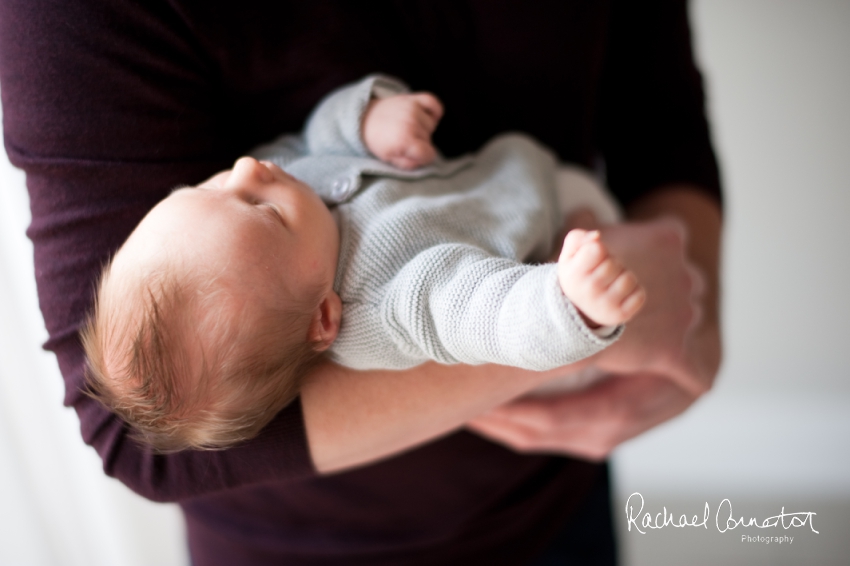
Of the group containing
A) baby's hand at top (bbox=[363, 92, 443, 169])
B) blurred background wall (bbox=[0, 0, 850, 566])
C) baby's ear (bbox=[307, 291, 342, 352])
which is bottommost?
blurred background wall (bbox=[0, 0, 850, 566])

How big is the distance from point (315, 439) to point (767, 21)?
73.3 inches

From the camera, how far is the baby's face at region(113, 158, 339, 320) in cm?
58

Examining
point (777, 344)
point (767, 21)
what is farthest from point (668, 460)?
point (767, 21)

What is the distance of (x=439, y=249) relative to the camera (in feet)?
1.89

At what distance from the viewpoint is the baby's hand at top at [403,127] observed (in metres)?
0.68

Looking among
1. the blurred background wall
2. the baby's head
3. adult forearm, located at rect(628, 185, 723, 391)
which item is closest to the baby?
the baby's head

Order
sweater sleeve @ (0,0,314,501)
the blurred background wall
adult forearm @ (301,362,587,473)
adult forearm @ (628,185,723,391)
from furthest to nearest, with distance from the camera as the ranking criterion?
the blurred background wall, adult forearm @ (628,185,723,391), adult forearm @ (301,362,587,473), sweater sleeve @ (0,0,314,501)

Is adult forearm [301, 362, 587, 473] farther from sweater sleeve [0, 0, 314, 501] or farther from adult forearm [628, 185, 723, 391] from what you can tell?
adult forearm [628, 185, 723, 391]

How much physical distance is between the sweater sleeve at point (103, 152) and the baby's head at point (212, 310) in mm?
29

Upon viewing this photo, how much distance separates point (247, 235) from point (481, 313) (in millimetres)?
246

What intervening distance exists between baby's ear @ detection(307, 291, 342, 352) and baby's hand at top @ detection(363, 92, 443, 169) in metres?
0.19

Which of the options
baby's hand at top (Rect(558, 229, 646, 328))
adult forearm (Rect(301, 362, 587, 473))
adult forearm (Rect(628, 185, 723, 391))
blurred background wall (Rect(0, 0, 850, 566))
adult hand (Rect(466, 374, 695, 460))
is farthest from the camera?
blurred background wall (Rect(0, 0, 850, 566))

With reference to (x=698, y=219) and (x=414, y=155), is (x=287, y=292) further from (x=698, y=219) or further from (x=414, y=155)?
(x=698, y=219)

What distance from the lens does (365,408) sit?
0.67m
